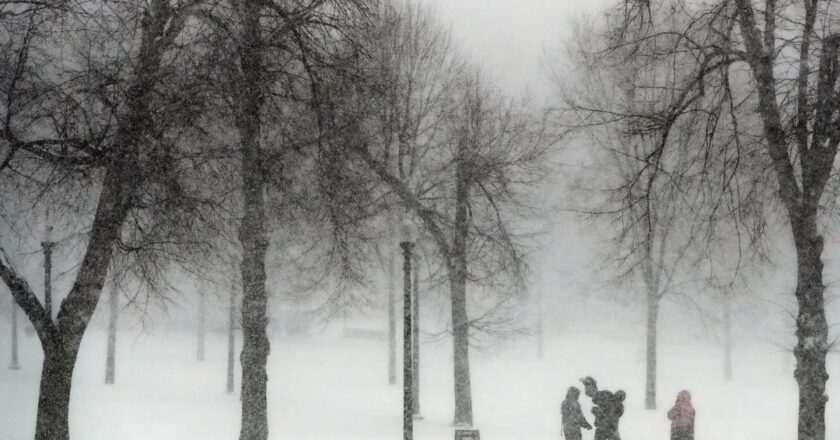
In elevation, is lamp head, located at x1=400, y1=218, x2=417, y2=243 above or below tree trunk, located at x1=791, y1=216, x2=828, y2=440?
above

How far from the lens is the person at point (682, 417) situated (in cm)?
1259

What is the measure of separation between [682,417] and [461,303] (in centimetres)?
577

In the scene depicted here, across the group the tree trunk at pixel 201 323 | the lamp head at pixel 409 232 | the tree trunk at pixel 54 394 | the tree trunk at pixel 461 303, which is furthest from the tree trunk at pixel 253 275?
the tree trunk at pixel 201 323

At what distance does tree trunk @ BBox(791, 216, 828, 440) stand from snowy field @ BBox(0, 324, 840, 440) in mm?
7583

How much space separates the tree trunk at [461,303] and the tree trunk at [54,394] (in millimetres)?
8618

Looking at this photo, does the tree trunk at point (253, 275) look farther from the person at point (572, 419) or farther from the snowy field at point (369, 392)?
the person at point (572, 419)

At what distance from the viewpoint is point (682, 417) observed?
12609mm

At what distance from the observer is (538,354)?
38531 mm

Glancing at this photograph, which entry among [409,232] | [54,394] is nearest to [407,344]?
[409,232]

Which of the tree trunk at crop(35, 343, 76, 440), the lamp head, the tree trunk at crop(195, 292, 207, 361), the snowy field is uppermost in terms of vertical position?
the lamp head

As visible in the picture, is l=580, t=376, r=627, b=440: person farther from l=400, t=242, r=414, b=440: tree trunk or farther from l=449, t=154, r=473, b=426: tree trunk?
l=449, t=154, r=473, b=426: tree trunk

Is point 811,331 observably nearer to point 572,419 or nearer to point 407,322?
point 572,419

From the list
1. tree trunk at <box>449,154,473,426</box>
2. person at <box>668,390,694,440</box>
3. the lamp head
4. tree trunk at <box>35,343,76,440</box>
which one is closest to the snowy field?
tree trunk at <box>449,154,473,426</box>

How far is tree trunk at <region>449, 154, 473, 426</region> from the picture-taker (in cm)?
1666
